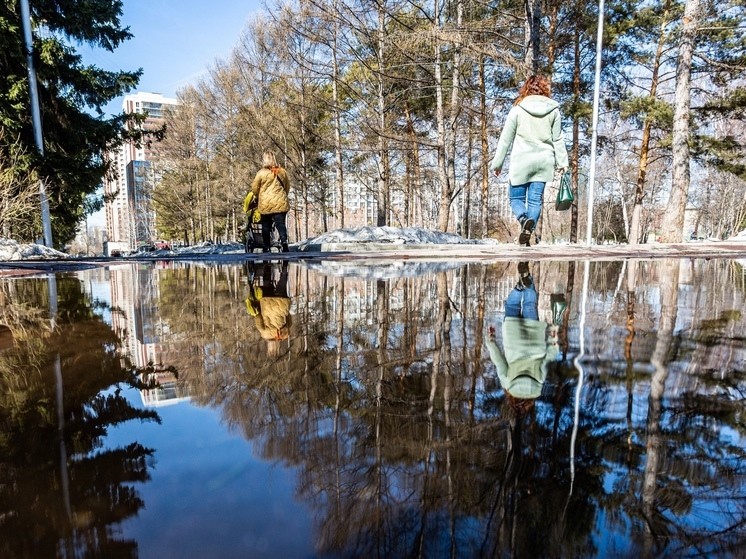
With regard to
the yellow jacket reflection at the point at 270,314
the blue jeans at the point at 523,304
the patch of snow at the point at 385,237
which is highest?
the patch of snow at the point at 385,237

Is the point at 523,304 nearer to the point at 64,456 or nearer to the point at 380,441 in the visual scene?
the point at 380,441

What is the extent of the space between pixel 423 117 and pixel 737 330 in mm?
20657

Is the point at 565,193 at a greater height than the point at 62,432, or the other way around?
the point at 565,193

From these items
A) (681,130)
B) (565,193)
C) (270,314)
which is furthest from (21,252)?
(681,130)

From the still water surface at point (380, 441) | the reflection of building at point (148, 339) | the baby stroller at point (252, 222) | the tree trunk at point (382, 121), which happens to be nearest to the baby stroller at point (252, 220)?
the baby stroller at point (252, 222)

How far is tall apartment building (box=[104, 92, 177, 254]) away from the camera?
15625 millimetres

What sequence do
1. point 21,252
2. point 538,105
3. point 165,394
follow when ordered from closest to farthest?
point 165,394 < point 538,105 < point 21,252

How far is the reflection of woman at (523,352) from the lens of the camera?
1.27m

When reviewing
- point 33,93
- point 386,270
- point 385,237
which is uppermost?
point 33,93

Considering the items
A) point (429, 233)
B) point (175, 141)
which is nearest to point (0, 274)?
point (429, 233)

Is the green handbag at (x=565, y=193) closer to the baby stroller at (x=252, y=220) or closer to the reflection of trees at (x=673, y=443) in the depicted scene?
the reflection of trees at (x=673, y=443)

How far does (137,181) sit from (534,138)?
41.4 m

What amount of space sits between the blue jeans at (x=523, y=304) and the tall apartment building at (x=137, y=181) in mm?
13403

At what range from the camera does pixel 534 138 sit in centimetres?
559
